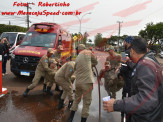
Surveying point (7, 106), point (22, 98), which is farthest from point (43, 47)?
point (7, 106)

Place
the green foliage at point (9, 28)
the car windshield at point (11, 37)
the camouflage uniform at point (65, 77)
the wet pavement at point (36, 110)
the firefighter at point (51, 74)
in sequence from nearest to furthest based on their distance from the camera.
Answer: the wet pavement at point (36, 110), the camouflage uniform at point (65, 77), the firefighter at point (51, 74), the car windshield at point (11, 37), the green foliage at point (9, 28)

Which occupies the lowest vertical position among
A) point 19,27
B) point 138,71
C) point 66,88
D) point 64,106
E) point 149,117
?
point 64,106

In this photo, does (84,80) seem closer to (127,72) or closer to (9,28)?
(127,72)

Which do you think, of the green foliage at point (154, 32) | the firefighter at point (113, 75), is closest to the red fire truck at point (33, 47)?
the firefighter at point (113, 75)

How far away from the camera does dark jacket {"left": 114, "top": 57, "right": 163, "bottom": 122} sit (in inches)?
49.5

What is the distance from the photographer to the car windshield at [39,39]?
6.93m

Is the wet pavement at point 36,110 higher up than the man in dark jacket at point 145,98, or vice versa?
the man in dark jacket at point 145,98

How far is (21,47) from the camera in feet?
22.2

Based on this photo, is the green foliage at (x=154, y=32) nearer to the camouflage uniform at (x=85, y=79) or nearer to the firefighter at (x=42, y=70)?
the firefighter at (x=42, y=70)

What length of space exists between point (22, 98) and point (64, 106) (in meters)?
1.53

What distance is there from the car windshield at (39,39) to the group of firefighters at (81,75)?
162 cm

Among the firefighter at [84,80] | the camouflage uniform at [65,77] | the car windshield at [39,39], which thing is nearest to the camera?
the firefighter at [84,80]

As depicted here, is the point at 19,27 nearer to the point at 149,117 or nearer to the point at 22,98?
the point at 22,98

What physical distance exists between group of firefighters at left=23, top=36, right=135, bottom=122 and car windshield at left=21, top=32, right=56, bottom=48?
1625mm
